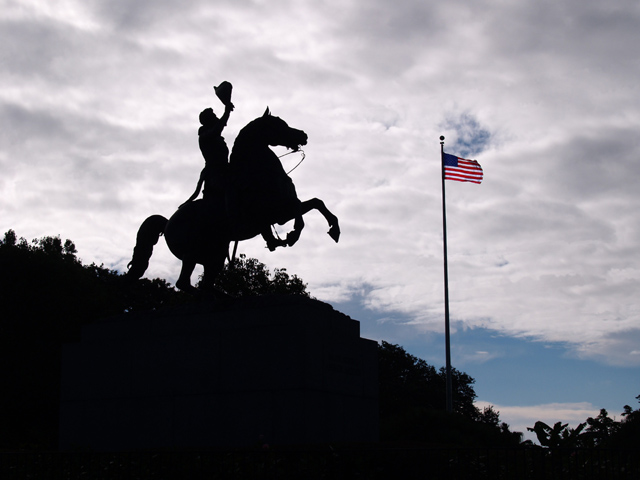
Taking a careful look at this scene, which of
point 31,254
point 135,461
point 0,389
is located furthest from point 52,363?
point 135,461

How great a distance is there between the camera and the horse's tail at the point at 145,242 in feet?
47.1

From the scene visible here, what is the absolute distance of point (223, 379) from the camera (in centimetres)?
1227

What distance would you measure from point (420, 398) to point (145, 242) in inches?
1759

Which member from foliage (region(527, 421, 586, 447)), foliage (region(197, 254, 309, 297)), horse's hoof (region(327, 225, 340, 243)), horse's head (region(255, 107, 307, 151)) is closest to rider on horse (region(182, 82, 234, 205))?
horse's head (region(255, 107, 307, 151))

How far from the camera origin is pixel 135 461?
10.3 m

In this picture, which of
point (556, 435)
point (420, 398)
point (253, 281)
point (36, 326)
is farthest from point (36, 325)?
point (420, 398)

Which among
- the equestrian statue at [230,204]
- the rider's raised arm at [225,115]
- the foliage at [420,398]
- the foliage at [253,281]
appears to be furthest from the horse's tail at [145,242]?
the foliage at [253,281]

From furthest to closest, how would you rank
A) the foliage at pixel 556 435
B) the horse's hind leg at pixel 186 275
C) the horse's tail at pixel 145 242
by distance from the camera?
the horse's tail at pixel 145 242
the horse's hind leg at pixel 186 275
the foliage at pixel 556 435

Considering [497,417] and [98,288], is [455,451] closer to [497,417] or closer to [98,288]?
[98,288]

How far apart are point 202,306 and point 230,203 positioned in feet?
5.84

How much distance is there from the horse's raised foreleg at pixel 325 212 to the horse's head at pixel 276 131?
106cm

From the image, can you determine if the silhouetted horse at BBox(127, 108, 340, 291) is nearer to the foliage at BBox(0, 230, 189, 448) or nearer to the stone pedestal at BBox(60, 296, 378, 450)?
the stone pedestal at BBox(60, 296, 378, 450)

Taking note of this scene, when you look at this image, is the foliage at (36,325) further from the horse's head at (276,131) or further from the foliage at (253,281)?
the horse's head at (276,131)

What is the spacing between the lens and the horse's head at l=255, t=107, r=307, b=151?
43.3ft
